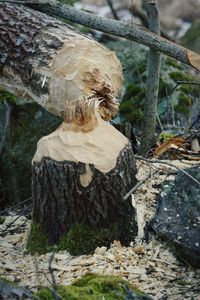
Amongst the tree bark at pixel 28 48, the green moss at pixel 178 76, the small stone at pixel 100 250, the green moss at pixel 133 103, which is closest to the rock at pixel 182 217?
the small stone at pixel 100 250

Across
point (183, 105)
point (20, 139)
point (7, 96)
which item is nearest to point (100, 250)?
point (20, 139)

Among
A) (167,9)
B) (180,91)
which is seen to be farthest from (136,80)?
(167,9)

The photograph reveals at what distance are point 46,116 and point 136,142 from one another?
3.23 feet

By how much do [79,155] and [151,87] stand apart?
49.7 inches

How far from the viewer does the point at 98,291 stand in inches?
98.3

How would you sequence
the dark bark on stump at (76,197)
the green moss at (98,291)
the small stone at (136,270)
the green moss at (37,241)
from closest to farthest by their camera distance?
the green moss at (98,291) < the small stone at (136,270) < the dark bark on stump at (76,197) < the green moss at (37,241)

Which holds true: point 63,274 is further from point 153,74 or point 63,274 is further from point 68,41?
point 153,74

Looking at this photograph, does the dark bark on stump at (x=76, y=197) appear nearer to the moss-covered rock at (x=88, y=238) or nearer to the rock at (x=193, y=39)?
the moss-covered rock at (x=88, y=238)

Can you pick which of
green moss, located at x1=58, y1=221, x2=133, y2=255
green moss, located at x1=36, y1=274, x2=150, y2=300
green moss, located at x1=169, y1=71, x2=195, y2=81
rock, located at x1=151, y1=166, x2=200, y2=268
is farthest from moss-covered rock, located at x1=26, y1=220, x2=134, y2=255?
green moss, located at x1=169, y1=71, x2=195, y2=81

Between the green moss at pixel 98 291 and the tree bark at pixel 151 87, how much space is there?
180 cm

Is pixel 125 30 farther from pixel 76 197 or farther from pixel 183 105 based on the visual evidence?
pixel 183 105

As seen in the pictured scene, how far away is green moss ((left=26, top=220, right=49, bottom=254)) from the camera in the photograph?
3.22 metres

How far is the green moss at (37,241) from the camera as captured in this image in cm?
322

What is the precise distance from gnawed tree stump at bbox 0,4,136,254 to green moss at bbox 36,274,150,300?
22.8 inches
